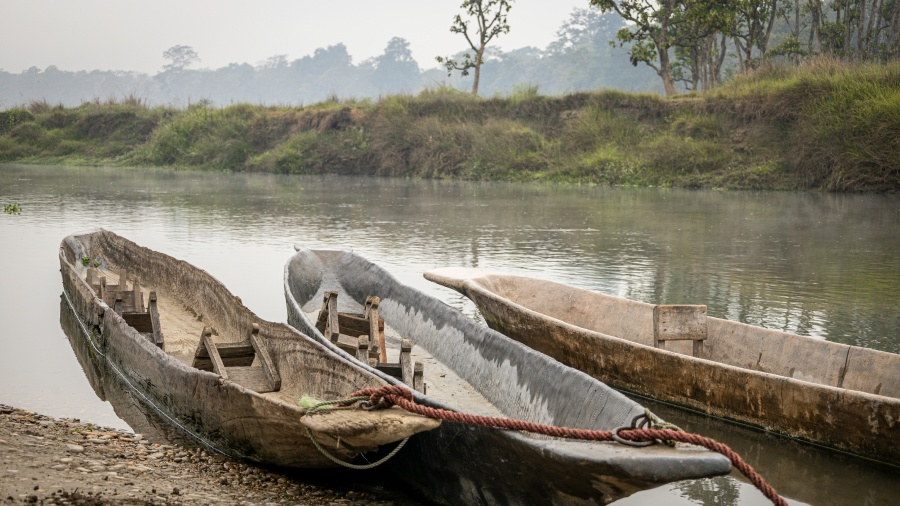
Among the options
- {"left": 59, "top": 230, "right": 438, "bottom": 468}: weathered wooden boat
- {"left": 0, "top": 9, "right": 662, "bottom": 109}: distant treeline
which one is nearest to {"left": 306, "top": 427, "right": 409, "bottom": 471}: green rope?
{"left": 59, "top": 230, "right": 438, "bottom": 468}: weathered wooden boat

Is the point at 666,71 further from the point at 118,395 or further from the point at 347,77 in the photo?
the point at 347,77

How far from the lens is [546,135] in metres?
31.5

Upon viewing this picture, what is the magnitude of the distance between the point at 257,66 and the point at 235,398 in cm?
15237

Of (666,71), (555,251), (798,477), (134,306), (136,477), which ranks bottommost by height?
(798,477)

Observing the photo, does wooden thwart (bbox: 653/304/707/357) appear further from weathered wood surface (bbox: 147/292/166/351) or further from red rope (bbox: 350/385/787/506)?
weathered wood surface (bbox: 147/292/166/351)

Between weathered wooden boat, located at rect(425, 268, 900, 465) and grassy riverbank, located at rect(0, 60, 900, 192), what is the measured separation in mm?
17786

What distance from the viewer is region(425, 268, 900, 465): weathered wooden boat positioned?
16.2 feet

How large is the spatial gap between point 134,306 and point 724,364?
Answer: 479 cm

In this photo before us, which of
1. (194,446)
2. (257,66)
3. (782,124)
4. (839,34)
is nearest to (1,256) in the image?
(194,446)

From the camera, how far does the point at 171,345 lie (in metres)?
7.21

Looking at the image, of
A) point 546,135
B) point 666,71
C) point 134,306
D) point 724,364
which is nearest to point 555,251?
point 134,306

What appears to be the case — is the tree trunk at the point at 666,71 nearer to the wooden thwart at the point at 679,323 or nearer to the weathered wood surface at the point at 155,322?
the wooden thwart at the point at 679,323

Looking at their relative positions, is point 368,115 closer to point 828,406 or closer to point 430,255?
point 430,255

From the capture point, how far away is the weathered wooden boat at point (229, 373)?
3.98m
